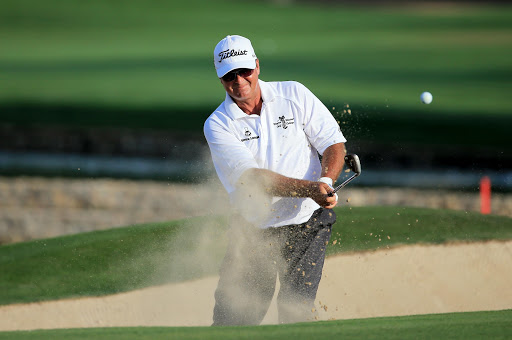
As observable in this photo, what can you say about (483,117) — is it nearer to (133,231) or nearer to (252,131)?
(133,231)

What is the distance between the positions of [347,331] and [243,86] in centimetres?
175

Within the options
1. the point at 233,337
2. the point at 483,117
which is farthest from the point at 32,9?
the point at 233,337

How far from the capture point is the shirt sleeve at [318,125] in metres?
5.74

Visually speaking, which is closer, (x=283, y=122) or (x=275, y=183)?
(x=275, y=183)

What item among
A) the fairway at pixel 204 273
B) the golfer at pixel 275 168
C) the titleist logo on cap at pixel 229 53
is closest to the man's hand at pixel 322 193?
the golfer at pixel 275 168

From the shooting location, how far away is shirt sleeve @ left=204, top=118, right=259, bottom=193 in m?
5.56

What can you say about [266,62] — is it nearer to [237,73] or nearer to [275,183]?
[237,73]

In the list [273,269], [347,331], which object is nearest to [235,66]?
[273,269]

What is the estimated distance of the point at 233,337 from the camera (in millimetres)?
4789

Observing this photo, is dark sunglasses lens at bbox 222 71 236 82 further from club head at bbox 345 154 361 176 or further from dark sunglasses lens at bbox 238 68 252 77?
club head at bbox 345 154 361 176

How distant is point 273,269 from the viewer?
20.0ft

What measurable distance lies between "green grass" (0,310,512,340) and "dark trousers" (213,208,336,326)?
0.75 metres

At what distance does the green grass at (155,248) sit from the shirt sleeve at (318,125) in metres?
A: 2.28

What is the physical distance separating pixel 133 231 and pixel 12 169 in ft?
28.9
